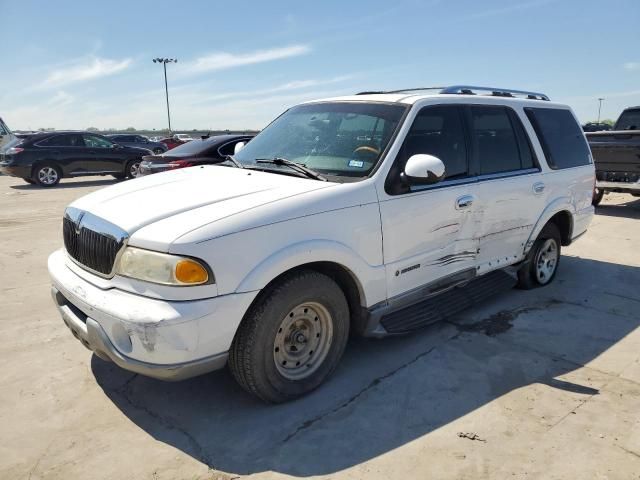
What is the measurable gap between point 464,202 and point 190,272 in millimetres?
2330

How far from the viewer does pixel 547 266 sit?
18.2 ft

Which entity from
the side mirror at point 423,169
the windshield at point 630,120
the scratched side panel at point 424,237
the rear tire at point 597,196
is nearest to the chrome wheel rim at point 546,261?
the scratched side panel at point 424,237

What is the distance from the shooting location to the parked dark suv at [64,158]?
49.3ft

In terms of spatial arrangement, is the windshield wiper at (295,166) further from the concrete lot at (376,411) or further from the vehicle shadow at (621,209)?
the vehicle shadow at (621,209)

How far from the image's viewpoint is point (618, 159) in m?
9.62

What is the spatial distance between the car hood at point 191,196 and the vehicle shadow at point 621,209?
29.3 feet

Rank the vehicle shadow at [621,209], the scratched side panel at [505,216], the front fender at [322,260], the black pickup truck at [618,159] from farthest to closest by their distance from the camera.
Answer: the vehicle shadow at [621,209] < the black pickup truck at [618,159] < the scratched side panel at [505,216] < the front fender at [322,260]

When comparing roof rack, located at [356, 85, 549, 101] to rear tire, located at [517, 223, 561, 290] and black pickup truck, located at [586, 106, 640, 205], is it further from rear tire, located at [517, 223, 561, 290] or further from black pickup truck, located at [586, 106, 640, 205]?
black pickup truck, located at [586, 106, 640, 205]

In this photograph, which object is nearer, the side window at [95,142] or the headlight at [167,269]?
the headlight at [167,269]

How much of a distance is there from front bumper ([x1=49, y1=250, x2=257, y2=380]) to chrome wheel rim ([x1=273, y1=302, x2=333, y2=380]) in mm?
452

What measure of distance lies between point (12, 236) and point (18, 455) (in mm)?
6463

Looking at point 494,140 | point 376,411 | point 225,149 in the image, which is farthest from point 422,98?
point 225,149

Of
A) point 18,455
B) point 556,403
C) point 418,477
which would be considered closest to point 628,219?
point 556,403

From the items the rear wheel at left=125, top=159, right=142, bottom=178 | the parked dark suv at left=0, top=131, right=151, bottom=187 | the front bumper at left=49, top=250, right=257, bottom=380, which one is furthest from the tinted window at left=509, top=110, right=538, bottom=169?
the rear wheel at left=125, top=159, right=142, bottom=178
